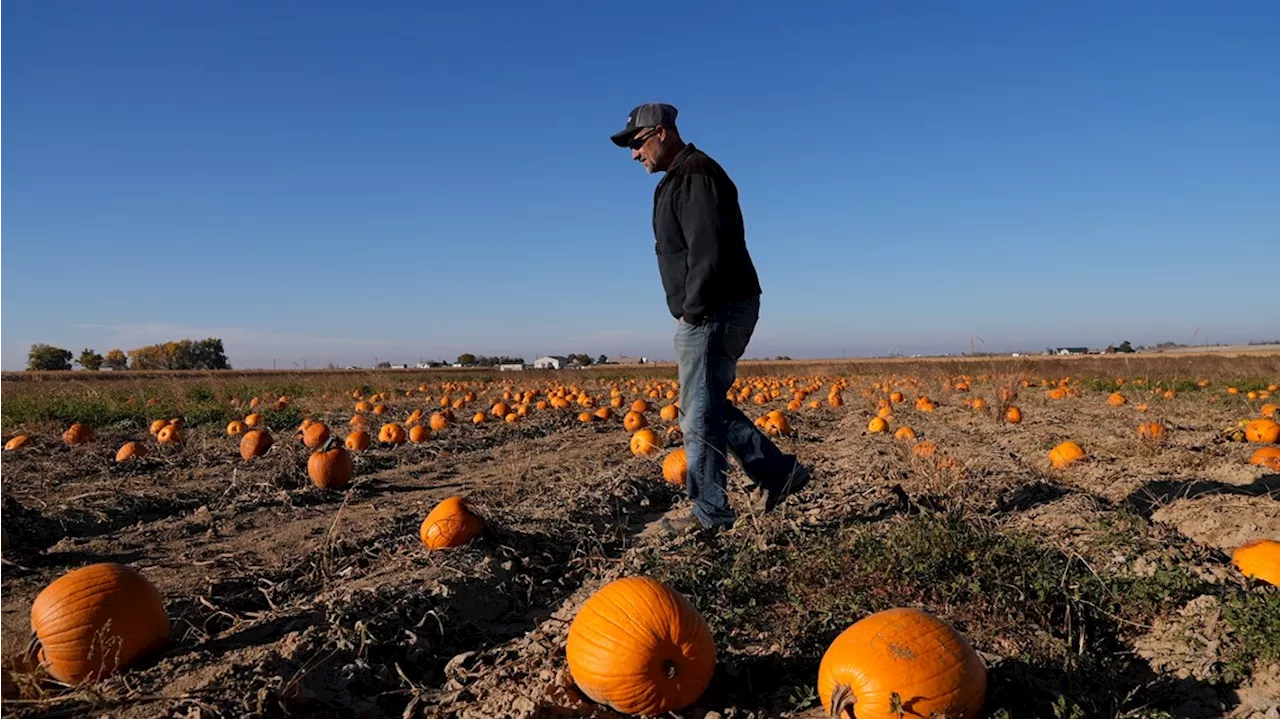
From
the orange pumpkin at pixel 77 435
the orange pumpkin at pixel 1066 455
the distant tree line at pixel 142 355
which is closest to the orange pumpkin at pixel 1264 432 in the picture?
the orange pumpkin at pixel 1066 455

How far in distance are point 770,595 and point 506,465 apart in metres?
4.81

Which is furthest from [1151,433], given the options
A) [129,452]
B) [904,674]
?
[129,452]

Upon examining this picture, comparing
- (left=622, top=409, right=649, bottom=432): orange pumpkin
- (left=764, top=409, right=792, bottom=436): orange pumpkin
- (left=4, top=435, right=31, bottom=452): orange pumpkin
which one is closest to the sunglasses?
(left=764, top=409, right=792, bottom=436): orange pumpkin

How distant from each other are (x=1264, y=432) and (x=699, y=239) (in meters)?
7.56

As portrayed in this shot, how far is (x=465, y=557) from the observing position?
13.1ft

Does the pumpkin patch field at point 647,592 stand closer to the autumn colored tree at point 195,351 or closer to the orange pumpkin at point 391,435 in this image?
the orange pumpkin at point 391,435

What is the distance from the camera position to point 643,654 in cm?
231

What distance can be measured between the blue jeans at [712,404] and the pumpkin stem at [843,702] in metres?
1.98

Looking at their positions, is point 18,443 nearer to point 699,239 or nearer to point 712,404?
point 712,404

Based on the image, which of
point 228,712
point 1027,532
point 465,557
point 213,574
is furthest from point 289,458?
point 1027,532

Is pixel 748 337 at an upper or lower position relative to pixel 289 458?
upper

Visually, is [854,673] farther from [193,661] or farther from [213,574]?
[213,574]

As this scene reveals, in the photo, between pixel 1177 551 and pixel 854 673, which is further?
pixel 1177 551

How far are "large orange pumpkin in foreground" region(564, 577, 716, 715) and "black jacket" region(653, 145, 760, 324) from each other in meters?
1.90
